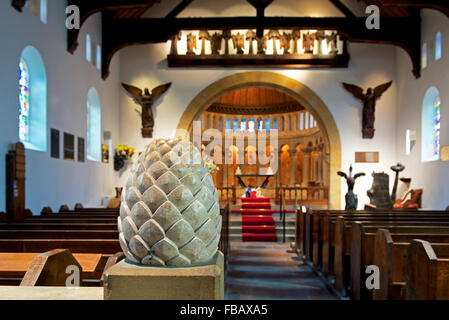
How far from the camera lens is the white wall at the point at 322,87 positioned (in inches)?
461

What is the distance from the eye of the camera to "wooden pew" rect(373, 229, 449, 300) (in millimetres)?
2961

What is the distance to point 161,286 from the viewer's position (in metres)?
0.88

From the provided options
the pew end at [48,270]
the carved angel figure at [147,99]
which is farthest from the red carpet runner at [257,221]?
the pew end at [48,270]

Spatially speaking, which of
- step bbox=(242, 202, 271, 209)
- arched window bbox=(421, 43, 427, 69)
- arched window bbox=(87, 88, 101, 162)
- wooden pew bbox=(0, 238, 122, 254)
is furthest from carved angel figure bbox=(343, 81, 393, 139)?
wooden pew bbox=(0, 238, 122, 254)

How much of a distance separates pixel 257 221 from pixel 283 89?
14.2 feet

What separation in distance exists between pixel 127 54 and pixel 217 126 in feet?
25.0

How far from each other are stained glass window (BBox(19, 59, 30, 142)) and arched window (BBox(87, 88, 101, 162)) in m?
3.05

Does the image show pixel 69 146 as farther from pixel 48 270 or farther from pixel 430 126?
pixel 430 126

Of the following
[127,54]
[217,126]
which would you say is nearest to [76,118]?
[127,54]

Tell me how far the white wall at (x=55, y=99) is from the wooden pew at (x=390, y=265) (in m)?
4.94

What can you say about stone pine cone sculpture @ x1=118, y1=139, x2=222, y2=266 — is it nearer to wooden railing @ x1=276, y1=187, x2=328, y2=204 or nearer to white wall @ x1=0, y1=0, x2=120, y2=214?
white wall @ x1=0, y1=0, x2=120, y2=214

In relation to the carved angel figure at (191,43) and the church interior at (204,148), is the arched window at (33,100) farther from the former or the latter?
the carved angel figure at (191,43)

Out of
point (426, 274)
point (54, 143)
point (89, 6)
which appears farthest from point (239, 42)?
point (426, 274)

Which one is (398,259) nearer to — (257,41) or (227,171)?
(257,41)
